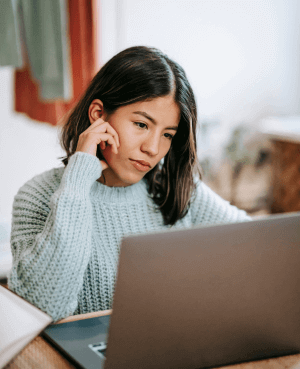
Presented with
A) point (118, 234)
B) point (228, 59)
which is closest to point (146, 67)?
point (118, 234)

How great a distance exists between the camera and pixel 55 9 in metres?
1.72

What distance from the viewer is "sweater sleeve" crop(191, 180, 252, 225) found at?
1102 millimetres

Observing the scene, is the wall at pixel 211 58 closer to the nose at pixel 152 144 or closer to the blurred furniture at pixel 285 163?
the blurred furniture at pixel 285 163

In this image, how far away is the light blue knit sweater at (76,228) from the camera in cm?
77

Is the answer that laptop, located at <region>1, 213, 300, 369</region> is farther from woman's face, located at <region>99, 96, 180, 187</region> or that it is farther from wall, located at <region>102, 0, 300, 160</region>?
wall, located at <region>102, 0, 300, 160</region>

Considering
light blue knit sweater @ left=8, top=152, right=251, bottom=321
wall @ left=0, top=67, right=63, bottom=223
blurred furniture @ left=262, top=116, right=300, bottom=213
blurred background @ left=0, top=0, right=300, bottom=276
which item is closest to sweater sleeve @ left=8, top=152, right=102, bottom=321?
light blue knit sweater @ left=8, top=152, right=251, bottom=321

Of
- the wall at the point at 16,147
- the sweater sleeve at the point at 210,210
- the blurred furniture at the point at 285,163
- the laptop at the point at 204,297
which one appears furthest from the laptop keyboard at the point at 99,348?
the blurred furniture at the point at 285,163

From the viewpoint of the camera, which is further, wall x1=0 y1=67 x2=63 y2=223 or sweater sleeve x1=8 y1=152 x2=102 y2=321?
wall x1=0 y1=67 x2=63 y2=223

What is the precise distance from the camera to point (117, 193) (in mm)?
1056

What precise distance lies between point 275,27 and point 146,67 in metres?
2.53

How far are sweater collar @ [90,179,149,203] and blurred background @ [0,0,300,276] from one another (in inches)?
36.6

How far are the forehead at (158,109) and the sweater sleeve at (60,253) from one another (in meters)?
0.17

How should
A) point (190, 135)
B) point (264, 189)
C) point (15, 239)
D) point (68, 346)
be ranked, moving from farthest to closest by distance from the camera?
point (264, 189)
point (190, 135)
point (15, 239)
point (68, 346)

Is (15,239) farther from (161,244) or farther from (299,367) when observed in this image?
(299,367)
